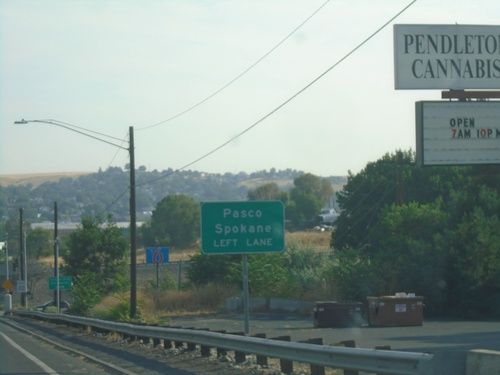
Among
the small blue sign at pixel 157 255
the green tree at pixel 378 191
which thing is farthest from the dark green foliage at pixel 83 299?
the green tree at pixel 378 191

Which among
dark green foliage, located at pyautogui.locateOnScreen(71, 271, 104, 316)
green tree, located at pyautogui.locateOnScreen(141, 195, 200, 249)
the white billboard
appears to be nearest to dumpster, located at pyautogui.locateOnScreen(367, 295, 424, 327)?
the white billboard

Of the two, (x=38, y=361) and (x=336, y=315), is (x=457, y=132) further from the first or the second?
(x=336, y=315)

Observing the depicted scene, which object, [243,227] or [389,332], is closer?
[243,227]

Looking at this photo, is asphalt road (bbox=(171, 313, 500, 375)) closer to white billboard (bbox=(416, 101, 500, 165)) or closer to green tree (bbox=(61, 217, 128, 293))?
white billboard (bbox=(416, 101, 500, 165))

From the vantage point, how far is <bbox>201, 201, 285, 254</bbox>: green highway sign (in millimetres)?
17828

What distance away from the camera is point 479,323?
3095 centimetres

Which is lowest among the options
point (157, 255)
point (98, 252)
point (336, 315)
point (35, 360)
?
point (336, 315)

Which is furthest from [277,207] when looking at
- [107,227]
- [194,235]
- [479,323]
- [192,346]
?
[194,235]

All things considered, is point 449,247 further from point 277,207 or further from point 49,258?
point 49,258

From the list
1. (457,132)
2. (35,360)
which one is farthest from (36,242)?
(457,132)

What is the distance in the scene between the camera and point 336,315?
29562 mm

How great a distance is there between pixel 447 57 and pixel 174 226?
325 ft

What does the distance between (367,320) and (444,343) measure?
28.5 ft

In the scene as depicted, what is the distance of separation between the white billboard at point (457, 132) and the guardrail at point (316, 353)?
5.84 metres
